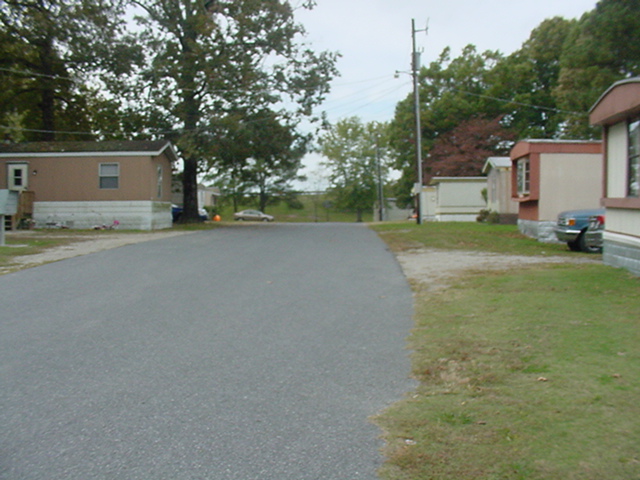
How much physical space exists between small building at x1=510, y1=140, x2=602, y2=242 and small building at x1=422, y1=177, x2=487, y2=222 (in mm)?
20518

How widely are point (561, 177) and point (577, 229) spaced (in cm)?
469

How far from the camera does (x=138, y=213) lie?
91.1ft

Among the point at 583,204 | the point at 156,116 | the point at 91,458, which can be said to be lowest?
the point at 91,458

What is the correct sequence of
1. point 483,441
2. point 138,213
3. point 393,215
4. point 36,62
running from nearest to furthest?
point 483,441 < point 138,213 < point 36,62 < point 393,215

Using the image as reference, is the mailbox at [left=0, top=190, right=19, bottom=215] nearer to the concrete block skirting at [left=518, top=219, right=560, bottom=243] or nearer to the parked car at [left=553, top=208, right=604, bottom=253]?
the parked car at [left=553, top=208, right=604, bottom=253]

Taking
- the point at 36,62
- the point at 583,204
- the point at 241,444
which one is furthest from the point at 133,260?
the point at 36,62

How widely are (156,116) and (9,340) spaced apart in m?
27.4

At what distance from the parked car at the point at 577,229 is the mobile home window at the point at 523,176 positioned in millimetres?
4627

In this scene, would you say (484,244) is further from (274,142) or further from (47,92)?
(47,92)

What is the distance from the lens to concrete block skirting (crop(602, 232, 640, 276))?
33.8 feet

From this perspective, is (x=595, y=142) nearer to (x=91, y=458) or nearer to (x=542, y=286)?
(x=542, y=286)

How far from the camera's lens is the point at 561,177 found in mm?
19125

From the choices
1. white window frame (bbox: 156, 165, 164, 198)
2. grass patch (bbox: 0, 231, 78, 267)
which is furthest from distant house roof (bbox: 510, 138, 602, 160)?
→ white window frame (bbox: 156, 165, 164, 198)

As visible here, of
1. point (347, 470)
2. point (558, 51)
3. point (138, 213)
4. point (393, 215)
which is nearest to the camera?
point (347, 470)
